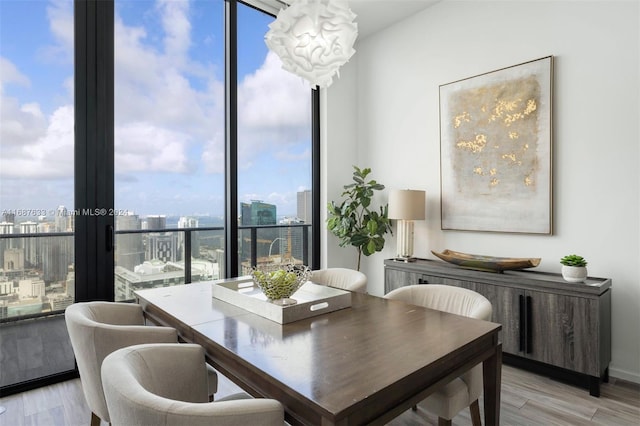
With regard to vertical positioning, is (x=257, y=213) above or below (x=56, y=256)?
above

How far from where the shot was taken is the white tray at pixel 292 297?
1.62m

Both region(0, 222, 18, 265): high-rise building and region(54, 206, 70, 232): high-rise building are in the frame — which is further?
region(54, 206, 70, 232): high-rise building

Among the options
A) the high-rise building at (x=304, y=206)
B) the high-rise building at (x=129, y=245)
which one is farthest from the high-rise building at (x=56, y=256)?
the high-rise building at (x=304, y=206)

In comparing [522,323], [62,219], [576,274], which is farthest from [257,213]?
[576,274]

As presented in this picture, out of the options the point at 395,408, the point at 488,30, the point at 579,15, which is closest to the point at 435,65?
the point at 488,30

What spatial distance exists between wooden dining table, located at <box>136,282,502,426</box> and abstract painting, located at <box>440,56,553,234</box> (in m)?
1.84

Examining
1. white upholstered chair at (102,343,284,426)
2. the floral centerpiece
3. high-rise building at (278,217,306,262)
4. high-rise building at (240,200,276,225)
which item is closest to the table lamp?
high-rise building at (278,217,306,262)

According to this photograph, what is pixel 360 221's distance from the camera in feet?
14.0

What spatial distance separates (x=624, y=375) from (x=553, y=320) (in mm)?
716

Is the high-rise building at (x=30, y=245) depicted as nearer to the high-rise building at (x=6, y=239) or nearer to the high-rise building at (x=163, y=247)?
the high-rise building at (x=6, y=239)

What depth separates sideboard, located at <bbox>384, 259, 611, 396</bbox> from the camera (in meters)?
2.42

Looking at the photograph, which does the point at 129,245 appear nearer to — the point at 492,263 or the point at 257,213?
the point at 257,213

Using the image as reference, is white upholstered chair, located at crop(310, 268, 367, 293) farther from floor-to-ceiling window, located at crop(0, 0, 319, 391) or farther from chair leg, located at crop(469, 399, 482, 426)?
chair leg, located at crop(469, 399, 482, 426)

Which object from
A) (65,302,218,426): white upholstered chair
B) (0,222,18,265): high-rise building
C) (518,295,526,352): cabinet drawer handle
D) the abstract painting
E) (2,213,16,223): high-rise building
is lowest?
(518,295,526,352): cabinet drawer handle
